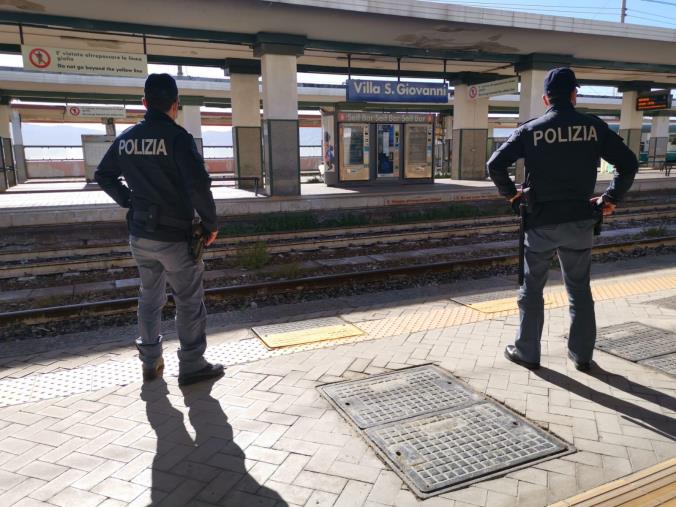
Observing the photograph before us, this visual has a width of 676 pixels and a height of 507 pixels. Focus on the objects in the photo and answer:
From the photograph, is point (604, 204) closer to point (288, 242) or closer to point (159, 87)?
point (159, 87)

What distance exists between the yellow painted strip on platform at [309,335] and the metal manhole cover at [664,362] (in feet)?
8.35

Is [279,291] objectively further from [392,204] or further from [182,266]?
[392,204]

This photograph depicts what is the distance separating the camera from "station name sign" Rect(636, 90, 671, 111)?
25645mm

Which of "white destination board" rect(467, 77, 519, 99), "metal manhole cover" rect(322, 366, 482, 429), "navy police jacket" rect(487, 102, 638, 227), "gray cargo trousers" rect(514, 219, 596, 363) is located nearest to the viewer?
"metal manhole cover" rect(322, 366, 482, 429)

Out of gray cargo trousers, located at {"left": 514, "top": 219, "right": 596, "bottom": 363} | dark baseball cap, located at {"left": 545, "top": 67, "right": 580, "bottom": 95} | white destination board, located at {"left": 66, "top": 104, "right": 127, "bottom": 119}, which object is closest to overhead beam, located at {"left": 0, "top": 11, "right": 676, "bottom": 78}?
white destination board, located at {"left": 66, "top": 104, "right": 127, "bottom": 119}

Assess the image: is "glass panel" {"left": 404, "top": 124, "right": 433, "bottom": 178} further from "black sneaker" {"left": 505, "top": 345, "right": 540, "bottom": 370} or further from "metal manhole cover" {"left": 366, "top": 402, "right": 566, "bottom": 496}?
"metal manhole cover" {"left": 366, "top": 402, "right": 566, "bottom": 496}

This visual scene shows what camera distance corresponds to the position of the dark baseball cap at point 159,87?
148 inches

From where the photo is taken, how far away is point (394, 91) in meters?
16.7

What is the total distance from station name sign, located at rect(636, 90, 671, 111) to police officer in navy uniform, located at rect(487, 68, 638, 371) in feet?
87.9

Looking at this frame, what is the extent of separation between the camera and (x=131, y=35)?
14336 mm

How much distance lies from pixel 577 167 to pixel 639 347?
76.4 inches

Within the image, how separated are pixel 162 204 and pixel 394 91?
46.6ft

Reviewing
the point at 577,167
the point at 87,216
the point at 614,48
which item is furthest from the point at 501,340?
the point at 614,48

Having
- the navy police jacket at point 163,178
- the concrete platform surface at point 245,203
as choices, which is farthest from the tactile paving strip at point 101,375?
the concrete platform surface at point 245,203
